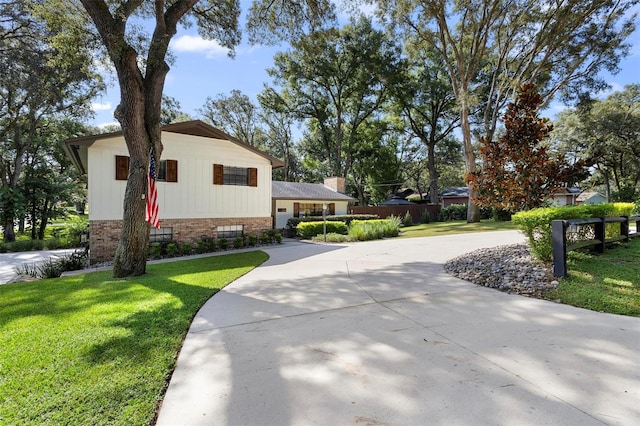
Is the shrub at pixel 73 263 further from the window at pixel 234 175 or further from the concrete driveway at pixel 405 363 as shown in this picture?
the concrete driveway at pixel 405 363

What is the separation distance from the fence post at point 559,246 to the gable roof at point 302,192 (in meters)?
15.8

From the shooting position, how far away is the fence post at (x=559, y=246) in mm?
4929

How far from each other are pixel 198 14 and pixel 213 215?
23.8 ft

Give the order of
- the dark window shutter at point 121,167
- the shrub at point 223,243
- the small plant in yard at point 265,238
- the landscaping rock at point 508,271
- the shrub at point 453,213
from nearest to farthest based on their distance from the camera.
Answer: the landscaping rock at point 508,271 → the dark window shutter at point 121,167 → the shrub at point 223,243 → the small plant in yard at point 265,238 → the shrub at point 453,213

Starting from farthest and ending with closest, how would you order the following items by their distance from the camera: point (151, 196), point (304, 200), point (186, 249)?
1. point (304, 200)
2. point (186, 249)
3. point (151, 196)

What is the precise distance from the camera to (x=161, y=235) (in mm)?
11867

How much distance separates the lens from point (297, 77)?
29000 millimetres

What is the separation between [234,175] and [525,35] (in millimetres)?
19862

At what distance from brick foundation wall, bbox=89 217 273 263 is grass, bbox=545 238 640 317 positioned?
1139cm

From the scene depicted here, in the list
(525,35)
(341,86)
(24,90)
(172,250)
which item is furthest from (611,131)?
(24,90)

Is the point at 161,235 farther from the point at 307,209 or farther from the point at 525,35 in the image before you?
the point at 525,35

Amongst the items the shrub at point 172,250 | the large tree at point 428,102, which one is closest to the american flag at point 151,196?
the shrub at point 172,250

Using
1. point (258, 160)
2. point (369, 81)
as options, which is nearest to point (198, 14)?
point (258, 160)

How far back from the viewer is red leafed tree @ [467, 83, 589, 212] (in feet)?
23.3
